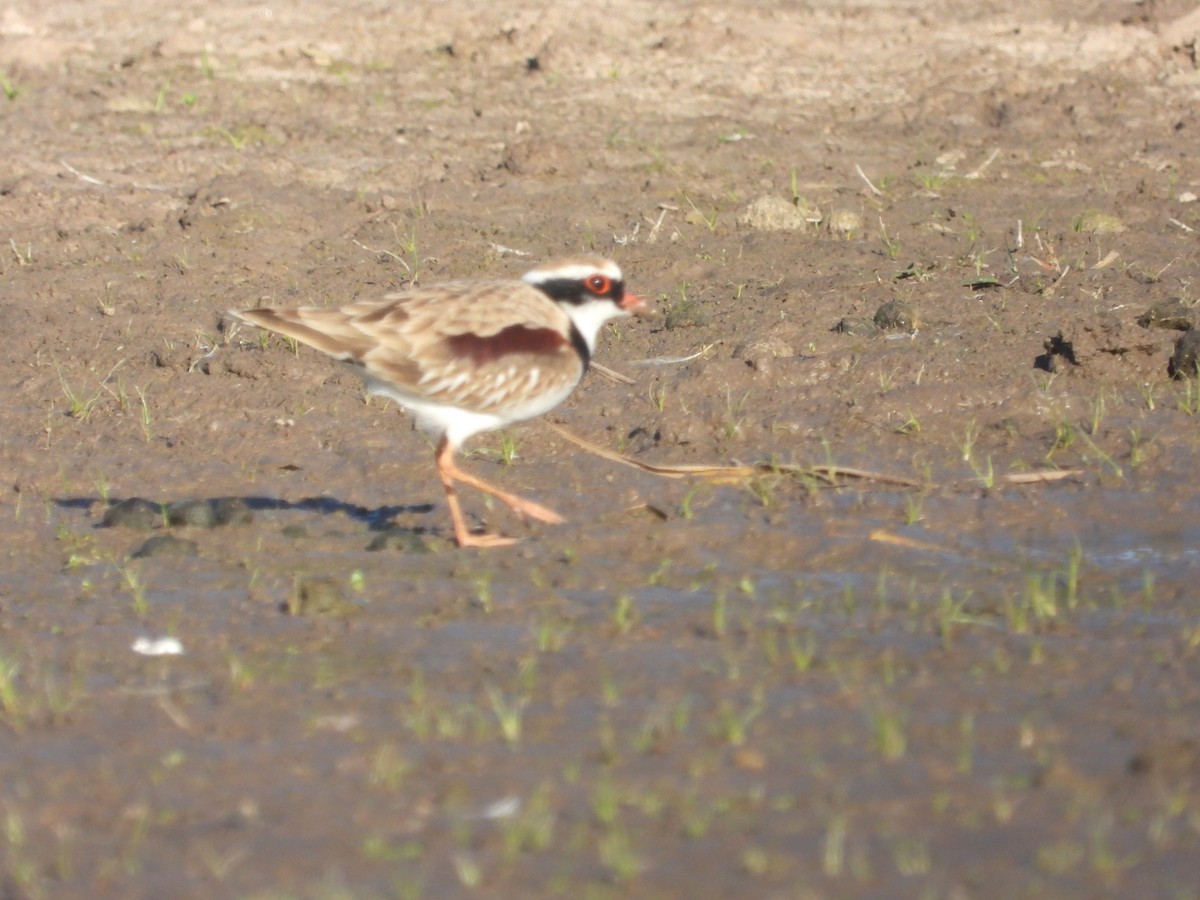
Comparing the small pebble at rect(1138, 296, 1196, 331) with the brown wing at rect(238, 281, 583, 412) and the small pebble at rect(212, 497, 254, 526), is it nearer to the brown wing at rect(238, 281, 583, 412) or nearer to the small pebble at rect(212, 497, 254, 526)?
the brown wing at rect(238, 281, 583, 412)

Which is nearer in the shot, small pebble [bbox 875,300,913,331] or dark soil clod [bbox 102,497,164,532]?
dark soil clod [bbox 102,497,164,532]

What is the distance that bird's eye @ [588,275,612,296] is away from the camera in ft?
23.8

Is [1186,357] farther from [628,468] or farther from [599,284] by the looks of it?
[599,284]

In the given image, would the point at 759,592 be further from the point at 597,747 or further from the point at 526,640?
the point at 597,747

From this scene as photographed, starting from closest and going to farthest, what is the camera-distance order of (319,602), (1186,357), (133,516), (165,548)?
(319,602) < (165,548) < (133,516) < (1186,357)

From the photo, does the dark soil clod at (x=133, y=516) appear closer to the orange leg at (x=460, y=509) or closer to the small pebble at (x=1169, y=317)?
the orange leg at (x=460, y=509)

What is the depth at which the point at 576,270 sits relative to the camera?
7234mm

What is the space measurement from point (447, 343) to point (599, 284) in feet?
2.44

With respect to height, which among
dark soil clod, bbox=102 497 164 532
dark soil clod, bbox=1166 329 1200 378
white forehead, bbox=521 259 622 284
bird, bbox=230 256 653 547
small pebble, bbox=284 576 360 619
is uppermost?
white forehead, bbox=521 259 622 284

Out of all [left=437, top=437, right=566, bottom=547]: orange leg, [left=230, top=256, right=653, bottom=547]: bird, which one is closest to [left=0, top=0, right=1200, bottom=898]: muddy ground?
[left=437, top=437, right=566, bottom=547]: orange leg

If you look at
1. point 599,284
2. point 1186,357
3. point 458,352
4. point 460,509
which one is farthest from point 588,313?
point 1186,357

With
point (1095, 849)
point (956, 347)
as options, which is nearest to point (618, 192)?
point (956, 347)

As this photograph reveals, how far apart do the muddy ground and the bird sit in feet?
1.32

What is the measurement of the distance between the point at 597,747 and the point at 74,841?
4.48ft
